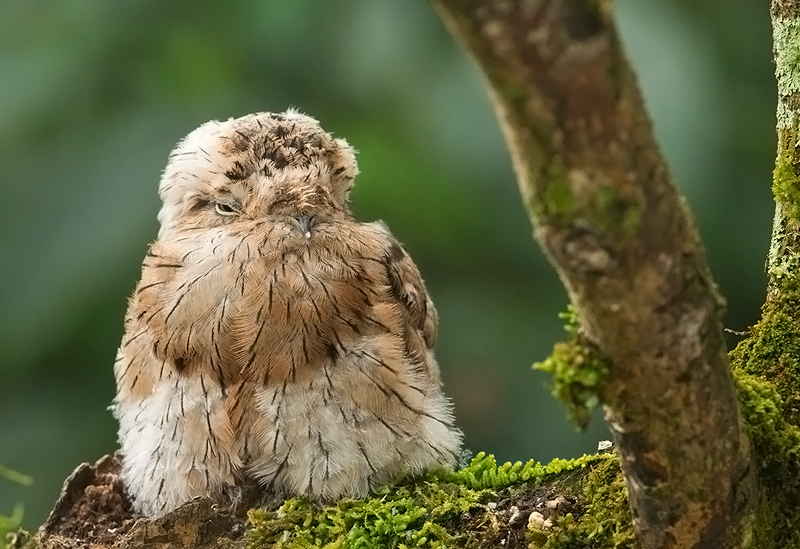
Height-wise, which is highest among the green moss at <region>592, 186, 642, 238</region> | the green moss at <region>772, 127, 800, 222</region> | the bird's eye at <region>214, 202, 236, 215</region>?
the bird's eye at <region>214, 202, 236, 215</region>

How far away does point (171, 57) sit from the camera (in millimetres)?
2889

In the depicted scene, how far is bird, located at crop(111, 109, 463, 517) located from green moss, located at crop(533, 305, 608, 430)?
0.93 meters

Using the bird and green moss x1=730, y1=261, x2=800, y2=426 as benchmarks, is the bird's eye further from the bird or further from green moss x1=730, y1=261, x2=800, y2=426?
green moss x1=730, y1=261, x2=800, y2=426

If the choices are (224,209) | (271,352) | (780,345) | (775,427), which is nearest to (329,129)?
(224,209)

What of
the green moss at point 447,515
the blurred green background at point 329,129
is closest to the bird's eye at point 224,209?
the blurred green background at point 329,129

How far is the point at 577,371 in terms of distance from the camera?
966mm

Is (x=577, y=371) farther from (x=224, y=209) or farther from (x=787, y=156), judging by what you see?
(x=224, y=209)

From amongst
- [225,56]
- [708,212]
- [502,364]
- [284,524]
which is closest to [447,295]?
[502,364]

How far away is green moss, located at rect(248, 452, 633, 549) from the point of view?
1422mm

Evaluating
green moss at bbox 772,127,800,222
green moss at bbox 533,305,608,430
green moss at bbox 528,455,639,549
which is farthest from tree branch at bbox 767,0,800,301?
green moss at bbox 533,305,608,430

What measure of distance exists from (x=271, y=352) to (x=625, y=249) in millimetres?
1114

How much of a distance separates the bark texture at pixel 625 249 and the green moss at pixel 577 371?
15 mm

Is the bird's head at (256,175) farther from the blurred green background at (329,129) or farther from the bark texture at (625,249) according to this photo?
the bark texture at (625,249)

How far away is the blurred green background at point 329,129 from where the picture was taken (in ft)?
8.53
